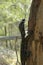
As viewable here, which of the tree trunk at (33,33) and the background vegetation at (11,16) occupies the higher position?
the tree trunk at (33,33)

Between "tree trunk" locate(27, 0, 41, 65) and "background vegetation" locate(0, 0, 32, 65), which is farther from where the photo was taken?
"background vegetation" locate(0, 0, 32, 65)

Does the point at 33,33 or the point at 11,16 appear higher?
Result: the point at 33,33

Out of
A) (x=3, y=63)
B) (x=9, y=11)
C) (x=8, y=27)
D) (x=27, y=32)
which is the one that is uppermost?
(x=27, y=32)

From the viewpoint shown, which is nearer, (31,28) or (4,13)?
(31,28)

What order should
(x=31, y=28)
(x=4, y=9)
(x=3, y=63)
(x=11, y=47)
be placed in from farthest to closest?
(x=4, y=9)
(x=11, y=47)
(x=3, y=63)
(x=31, y=28)

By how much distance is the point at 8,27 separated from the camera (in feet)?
10.9

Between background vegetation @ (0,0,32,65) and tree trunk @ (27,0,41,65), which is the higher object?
tree trunk @ (27,0,41,65)

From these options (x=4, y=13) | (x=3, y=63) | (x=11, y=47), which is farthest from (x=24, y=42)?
(x=4, y=13)

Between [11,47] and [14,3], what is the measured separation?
2.58ft

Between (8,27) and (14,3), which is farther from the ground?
(14,3)

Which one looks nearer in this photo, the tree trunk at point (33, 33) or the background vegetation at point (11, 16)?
the tree trunk at point (33, 33)

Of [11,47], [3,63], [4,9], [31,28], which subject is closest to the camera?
[31,28]

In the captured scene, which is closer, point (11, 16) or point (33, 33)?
point (33, 33)

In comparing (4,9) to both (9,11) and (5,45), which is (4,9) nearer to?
(9,11)
